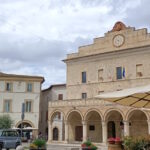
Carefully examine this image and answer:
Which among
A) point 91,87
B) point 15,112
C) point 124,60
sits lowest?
point 15,112

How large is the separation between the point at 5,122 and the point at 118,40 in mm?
19909

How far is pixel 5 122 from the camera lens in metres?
41.0

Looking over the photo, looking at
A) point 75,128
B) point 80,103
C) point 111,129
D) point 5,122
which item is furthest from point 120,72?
point 5,122

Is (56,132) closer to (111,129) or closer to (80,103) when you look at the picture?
(111,129)

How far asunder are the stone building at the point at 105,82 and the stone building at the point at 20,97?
778 cm

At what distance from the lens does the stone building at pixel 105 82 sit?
3180 cm

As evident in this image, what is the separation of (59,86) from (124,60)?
15761 mm

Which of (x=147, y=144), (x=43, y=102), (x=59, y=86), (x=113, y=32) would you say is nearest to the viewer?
(x=147, y=144)

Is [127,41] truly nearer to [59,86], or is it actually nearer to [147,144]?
[59,86]

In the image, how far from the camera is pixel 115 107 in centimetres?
3050

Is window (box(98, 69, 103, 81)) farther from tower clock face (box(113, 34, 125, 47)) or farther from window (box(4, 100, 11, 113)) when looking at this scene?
window (box(4, 100, 11, 113))

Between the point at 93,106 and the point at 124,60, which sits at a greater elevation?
the point at 124,60

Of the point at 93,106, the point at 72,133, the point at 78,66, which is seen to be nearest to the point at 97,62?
the point at 78,66

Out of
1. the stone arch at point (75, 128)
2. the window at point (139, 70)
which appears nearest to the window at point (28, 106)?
the stone arch at point (75, 128)
